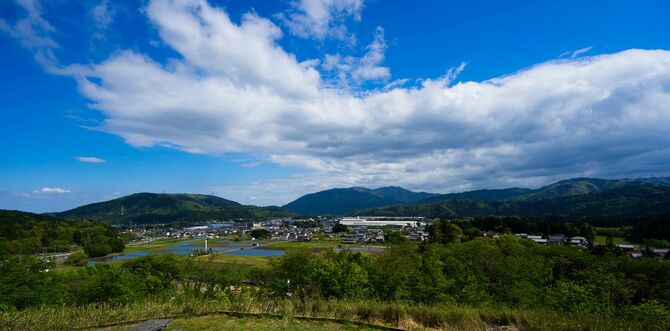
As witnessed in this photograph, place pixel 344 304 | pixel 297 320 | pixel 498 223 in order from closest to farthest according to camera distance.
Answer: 1. pixel 297 320
2. pixel 344 304
3. pixel 498 223

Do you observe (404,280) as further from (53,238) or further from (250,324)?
(53,238)

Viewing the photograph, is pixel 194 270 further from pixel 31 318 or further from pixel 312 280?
pixel 31 318

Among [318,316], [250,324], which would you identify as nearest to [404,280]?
[318,316]

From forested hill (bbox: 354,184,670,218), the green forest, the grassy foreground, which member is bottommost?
forested hill (bbox: 354,184,670,218)

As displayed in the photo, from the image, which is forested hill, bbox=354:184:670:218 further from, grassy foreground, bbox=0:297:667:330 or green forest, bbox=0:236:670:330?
grassy foreground, bbox=0:297:667:330

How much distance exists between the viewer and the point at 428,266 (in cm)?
2725

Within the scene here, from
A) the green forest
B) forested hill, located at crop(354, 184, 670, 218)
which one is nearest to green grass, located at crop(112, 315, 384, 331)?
the green forest

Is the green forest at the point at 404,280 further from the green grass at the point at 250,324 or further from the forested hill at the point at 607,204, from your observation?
the forested hill at the point at 607,204

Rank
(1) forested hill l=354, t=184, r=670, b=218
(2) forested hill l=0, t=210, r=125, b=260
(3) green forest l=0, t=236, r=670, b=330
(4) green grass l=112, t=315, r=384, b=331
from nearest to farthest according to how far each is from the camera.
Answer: (4) green grass l=112, t=315, r=384, b=331 → (3) green forest l=0, t=236, r=670, b=330 → (2) forested hill l=0, t=210, r=125, b=260 → (1) forested hill l=354, t=184, r=670, b=218

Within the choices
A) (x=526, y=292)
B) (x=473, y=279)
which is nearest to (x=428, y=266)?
(x=473, y=279)

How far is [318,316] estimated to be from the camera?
961 centimetres

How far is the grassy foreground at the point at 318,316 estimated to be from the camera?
798cm

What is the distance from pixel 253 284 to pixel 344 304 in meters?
29.9

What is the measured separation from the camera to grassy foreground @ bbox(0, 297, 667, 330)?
798cm
